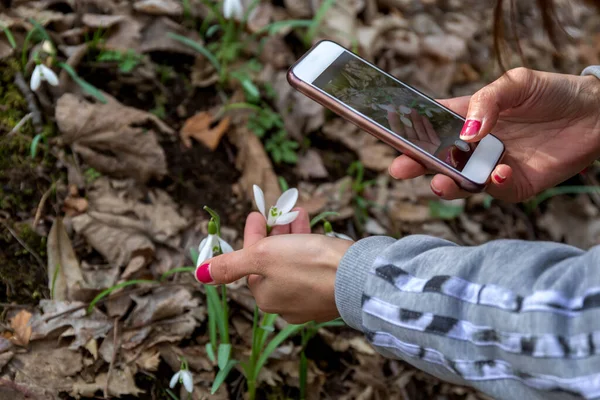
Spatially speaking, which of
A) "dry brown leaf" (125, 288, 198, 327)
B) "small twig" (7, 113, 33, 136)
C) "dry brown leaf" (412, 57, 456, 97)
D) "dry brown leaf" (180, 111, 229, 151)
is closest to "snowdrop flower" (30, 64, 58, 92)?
"small twig" (7, 113, 33, 136)

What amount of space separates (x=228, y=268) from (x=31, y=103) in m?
1.29

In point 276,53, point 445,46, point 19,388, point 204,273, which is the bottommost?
point 445,46

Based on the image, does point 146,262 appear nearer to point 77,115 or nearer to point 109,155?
point 109,155

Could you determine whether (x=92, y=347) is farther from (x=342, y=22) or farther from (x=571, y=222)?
(x=571, y=222)

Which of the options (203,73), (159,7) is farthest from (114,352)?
(159,7)

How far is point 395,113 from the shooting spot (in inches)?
71.1

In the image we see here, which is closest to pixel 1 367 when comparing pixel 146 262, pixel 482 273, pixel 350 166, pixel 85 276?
pixel 85 276

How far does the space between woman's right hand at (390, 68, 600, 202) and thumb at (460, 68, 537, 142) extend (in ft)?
0.14

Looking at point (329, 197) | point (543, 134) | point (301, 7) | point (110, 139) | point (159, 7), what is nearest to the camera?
point (543, 134)

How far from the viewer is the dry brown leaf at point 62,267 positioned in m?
1.95

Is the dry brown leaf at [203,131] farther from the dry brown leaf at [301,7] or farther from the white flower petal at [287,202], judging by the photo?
the white flower petal at [287,202]

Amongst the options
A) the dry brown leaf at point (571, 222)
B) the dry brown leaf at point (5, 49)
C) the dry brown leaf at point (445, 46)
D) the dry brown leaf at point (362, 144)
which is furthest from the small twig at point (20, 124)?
the dry brown leaf at point (571, 222)

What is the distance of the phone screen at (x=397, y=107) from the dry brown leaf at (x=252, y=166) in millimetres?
784

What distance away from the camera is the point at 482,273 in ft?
3.70
